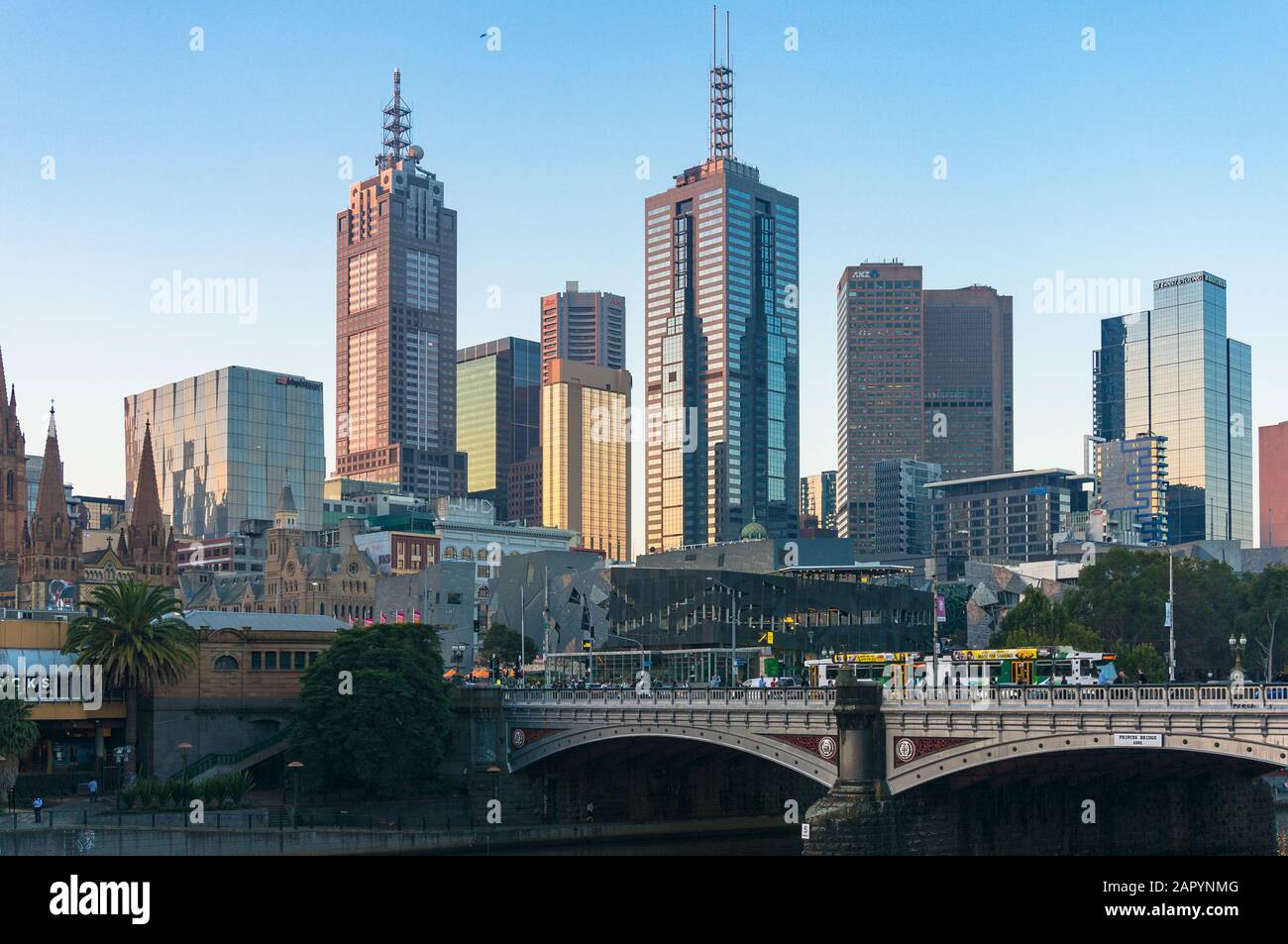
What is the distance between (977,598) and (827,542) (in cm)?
2303

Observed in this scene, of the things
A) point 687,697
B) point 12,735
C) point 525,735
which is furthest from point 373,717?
point 687,697

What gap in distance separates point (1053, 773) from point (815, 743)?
37.3ft

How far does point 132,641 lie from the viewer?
104 metres

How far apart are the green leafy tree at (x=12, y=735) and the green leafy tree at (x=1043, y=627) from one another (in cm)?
7975

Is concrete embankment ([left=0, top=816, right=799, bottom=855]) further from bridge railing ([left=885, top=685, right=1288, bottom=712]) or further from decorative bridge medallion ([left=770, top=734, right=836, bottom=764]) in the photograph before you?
bridge railing ([left=885, top=685, right=1288, bottom=712])

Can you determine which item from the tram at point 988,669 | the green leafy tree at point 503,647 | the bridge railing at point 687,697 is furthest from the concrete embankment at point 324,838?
the green leafy tree at point 503,647

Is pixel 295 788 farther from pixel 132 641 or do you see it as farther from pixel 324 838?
pixel 132 641

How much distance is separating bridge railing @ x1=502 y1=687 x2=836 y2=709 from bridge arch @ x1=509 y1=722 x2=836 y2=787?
1.34m

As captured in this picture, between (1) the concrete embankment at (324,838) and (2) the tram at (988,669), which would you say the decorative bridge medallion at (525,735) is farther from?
(2) the tram at (988,669)

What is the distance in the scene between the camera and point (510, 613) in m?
193
